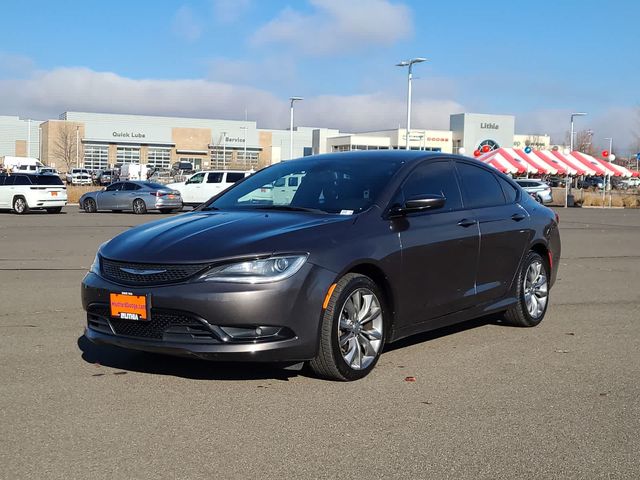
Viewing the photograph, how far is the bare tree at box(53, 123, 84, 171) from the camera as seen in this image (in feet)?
340

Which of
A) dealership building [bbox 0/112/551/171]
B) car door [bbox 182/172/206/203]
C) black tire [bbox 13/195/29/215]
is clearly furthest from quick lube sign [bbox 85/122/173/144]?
black tire [bbox 13/195/29/215]

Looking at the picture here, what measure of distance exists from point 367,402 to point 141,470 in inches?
66.3

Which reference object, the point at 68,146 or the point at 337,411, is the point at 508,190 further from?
the point at 68,146

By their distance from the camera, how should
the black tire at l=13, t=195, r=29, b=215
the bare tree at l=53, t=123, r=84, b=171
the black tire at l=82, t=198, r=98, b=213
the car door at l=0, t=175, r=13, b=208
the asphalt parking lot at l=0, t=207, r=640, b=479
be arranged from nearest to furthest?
the asphalt parking lot at l=0, t=207, r=640, b=479, the black tire at l=13, t=195, r=29, b=215, the car door at l=0, t=175, r=13, b=208, the black tire at l=82, t=198, r=98, b=213, the bare tree at l=53, t=123, r=84, b=171

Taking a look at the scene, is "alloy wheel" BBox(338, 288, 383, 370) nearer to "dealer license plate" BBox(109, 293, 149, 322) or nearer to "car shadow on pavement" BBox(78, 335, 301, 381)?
"car shadow on pavement" BBox(78, 335, 301, 381)

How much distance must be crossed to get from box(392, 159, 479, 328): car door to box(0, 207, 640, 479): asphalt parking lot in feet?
1.55

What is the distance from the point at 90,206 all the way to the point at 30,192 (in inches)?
135

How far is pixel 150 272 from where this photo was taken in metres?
5.09

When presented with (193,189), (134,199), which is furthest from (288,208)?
A: (193,189)

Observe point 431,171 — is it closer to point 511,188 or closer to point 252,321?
point 511,188

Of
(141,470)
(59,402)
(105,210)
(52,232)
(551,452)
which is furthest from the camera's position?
(105,210)

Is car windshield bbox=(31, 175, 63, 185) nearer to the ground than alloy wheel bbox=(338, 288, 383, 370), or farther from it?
farther from it

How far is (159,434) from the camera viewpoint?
4332 millimetres

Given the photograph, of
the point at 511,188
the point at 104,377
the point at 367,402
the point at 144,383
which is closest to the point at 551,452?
the point at 367,402
